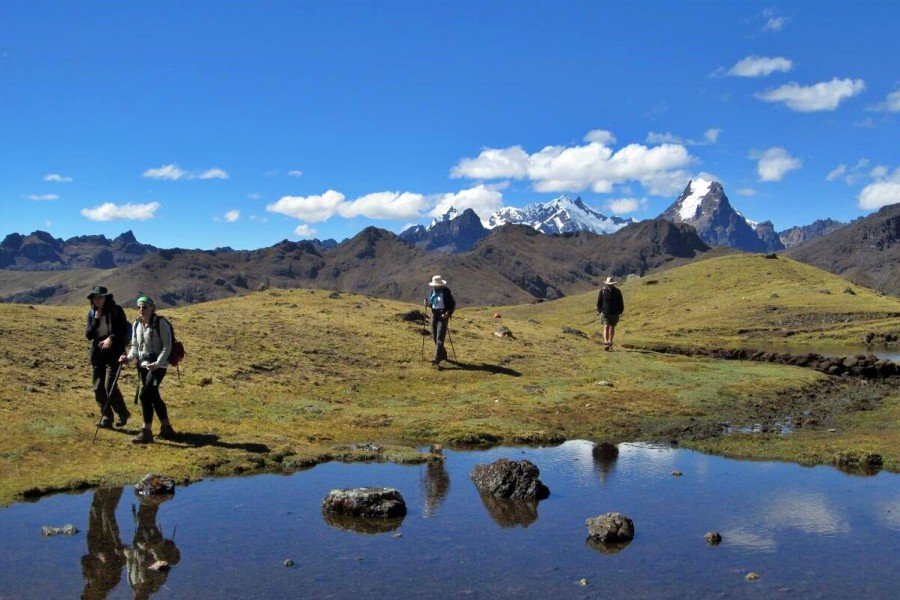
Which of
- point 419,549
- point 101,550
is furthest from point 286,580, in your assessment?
point 101,550

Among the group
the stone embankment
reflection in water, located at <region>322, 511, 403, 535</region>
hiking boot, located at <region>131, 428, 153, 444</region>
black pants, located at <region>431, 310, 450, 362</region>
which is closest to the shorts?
black pants, located at <region>431, 310, 450, 362</region>

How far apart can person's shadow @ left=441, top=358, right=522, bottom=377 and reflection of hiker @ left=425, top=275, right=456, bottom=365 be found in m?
0.77

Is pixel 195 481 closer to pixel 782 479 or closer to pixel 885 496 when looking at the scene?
pixel 782 479

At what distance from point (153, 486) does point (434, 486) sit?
6354 mm

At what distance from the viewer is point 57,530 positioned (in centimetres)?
1338

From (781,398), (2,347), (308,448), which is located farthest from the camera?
(781,398)

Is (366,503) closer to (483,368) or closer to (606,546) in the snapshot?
(606,546)

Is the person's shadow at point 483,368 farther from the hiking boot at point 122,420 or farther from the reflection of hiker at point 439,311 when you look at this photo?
the hiking boot at point 122,420

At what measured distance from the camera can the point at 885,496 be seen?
1669 cm

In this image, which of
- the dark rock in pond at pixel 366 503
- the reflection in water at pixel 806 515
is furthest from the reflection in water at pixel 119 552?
the reflection in water at pixel 806 515

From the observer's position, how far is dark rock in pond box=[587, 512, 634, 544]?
13.5 meters

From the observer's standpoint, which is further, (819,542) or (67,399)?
(67,399)

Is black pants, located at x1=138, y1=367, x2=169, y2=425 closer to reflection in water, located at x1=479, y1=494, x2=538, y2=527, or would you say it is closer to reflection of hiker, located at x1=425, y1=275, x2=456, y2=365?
reflection in water, located at x1=479, y1=494, x2=538, y2=527

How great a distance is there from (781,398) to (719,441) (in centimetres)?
1112
